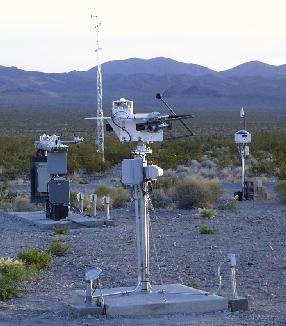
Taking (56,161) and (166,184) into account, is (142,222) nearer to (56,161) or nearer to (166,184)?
(56,161)

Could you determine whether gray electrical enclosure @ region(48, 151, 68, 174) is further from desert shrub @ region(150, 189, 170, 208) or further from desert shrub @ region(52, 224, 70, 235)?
desert shrub @ region(150, 189, 170, 208)

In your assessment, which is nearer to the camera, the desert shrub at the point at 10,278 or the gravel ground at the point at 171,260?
the gravel ground at the point at 171,260

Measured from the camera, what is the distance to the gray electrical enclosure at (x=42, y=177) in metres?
23.6

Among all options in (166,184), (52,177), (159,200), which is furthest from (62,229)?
(166,184)

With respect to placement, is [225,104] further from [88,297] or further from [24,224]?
[88,297]

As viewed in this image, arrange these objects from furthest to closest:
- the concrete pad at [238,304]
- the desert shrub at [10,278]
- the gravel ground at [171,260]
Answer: the desert shrub at [10,278] < the concrete pad at [238,304] < the gravel ground at [171,260]

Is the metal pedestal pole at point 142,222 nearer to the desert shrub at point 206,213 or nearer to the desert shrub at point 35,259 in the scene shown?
the desert shrub at point 35,259

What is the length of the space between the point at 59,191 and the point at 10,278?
896 centimetres

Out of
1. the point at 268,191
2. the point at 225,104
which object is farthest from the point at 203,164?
the point at 225,104

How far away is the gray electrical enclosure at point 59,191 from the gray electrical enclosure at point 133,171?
10294mm

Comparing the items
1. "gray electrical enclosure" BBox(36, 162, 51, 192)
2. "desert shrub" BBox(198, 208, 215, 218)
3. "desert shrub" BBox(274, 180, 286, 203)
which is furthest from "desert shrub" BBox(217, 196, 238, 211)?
"gray electrical enclosure" BBox(36, 162, 51, 192)

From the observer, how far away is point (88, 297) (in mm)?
12055

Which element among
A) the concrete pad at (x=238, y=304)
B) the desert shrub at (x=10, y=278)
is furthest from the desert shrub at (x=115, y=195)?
the concrete pad at (x=238, y=304)

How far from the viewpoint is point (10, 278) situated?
547 inches
